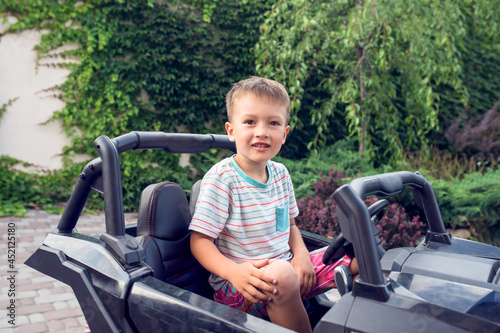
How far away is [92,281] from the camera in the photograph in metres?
1.29

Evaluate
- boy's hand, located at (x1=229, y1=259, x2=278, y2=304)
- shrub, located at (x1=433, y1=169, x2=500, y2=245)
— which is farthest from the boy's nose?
shrub, located at (x1=433, y1=169, x2=500, y2=245)

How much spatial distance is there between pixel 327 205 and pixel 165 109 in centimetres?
293

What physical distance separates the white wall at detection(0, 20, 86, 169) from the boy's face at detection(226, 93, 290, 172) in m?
4.44

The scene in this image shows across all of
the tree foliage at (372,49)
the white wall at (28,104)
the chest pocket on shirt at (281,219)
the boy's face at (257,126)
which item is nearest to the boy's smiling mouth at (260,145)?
the boy's face at (257,126)

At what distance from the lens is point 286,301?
3.99 ft

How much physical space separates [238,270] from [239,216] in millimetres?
239

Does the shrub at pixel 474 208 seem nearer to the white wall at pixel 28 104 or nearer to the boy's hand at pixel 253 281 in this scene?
the boy's hand at pixel 253 281

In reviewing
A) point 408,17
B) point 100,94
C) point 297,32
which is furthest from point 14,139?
point 408,17

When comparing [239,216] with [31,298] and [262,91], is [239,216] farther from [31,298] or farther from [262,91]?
[31,298]

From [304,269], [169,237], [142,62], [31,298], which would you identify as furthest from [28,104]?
[304,269]

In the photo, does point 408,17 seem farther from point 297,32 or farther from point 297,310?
point 297,310

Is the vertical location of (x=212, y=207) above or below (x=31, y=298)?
above

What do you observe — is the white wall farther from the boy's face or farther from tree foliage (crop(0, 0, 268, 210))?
the boy's face

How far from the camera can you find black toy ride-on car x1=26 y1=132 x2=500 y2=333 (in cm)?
92
